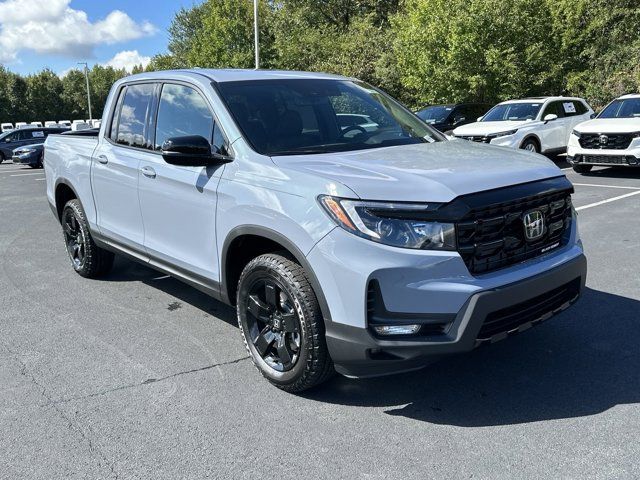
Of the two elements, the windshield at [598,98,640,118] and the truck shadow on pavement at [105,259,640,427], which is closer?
the truck shadow on pavement at [105,259,640,427]

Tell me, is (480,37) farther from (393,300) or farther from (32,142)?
(393,300)

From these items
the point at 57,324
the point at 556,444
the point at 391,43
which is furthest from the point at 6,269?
the point at 391,43

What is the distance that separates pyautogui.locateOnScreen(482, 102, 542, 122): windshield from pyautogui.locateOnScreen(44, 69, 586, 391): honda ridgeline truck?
414 inches

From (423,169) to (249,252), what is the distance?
4.02 feet

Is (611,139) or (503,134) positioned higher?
(503,134)

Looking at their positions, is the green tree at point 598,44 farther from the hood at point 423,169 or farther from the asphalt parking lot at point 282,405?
the hood at point 423,169

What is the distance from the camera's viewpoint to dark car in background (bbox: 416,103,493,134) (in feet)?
52.9

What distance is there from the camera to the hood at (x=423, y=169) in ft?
9.48

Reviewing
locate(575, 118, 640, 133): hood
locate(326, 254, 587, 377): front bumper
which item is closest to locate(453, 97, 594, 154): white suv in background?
locate(575, 118, 640, 133): hood

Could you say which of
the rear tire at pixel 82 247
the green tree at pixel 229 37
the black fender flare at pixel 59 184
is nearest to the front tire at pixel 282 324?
the rear tire at pixel 82 247

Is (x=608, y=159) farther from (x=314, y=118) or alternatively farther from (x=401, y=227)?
(x=401, y=227)

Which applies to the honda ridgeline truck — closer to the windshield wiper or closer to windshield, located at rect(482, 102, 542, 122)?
the windshield wiper

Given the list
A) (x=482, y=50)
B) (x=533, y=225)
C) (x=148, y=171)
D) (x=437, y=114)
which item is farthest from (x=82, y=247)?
(x=482, y=50)

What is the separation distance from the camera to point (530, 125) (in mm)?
13688
